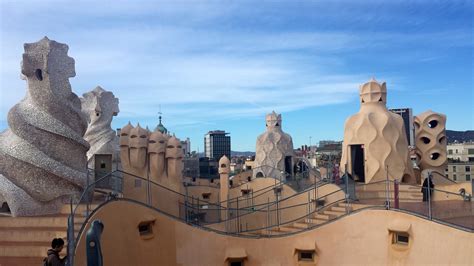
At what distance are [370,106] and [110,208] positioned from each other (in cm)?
1167


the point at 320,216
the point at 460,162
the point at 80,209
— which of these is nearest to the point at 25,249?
the point at 80,209

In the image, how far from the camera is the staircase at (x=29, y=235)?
24.8 ft

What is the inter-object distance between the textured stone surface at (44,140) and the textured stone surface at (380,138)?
1073cm

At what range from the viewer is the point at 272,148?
25000 millimetres

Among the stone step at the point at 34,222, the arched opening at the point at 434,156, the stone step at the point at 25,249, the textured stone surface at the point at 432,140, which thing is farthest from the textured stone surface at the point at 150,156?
the arched opening at the point at 434,156

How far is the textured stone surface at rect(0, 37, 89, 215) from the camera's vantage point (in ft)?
31.8

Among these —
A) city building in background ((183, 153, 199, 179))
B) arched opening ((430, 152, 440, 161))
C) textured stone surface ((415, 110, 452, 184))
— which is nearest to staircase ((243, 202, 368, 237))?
textured stone surface ((415, 110, 452, 184))

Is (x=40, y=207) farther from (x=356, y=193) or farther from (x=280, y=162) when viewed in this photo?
(x=280, y=162)

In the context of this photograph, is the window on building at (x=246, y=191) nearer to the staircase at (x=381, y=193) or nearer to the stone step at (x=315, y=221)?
the staircase at (x=381, y=193)

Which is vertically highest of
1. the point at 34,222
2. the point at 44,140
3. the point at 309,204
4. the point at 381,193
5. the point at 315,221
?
the point at 44,140

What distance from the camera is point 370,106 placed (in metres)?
17.5

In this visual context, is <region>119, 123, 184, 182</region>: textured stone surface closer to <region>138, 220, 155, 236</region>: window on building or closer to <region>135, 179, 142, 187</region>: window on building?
<region>135, 179, 142, 187</region>: window on building

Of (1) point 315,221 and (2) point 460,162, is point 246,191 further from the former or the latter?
(2) point 460,162

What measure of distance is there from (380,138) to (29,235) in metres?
12.9
